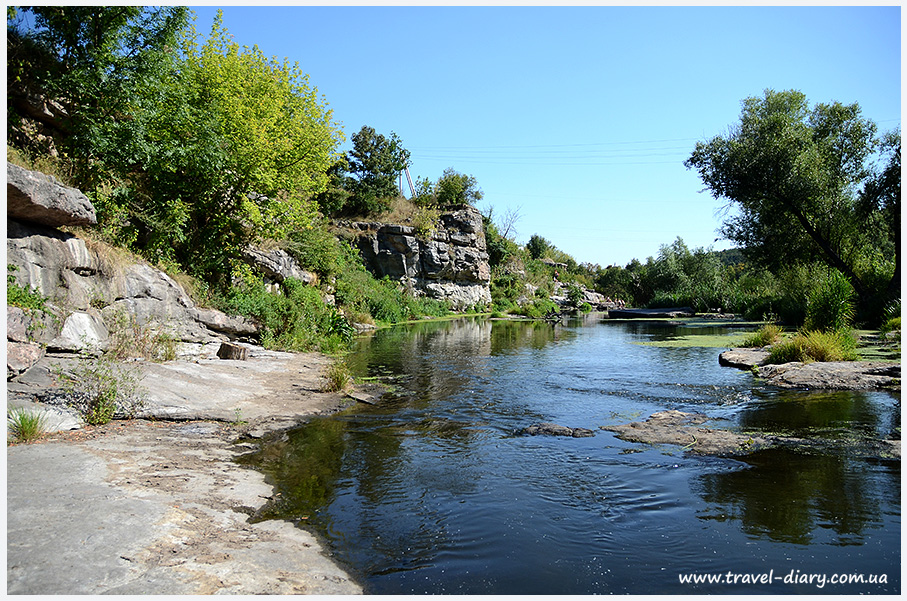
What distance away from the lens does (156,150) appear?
574 inches

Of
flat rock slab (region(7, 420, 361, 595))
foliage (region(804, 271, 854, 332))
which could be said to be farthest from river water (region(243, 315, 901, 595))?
foliage (region(804, 271, 854, 332))

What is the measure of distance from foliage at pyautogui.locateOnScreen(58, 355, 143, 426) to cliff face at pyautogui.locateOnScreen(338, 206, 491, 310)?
31322 mm

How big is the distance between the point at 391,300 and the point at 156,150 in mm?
20718

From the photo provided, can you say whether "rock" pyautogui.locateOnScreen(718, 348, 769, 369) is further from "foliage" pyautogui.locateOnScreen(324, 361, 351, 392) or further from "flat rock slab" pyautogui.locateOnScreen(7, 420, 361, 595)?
"flat rock slab" pyautogui.locateOnScreen(7, 420, 361, 595)

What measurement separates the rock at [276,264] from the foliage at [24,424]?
45.2 ft

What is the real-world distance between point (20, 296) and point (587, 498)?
940 centimetres

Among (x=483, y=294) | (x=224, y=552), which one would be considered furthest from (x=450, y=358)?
(x=483, y=294)

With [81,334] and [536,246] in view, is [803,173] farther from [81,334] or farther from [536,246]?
[536,246]

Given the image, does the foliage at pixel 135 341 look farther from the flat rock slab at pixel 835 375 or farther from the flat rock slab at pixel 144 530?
the flat rock slab at pixel 835 375

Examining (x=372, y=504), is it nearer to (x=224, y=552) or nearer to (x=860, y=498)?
(x=224, y=552)

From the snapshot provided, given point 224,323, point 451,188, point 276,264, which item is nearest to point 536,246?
point 451,188

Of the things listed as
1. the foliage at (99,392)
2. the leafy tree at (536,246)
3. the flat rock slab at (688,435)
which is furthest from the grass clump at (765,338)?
the leafy tree at (536,246)

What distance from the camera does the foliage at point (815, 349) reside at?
13609 millimetres

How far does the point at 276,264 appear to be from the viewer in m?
21.6
